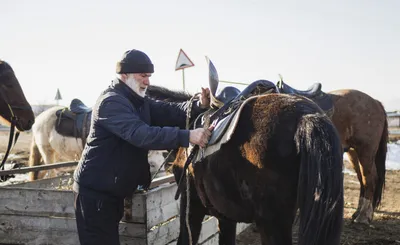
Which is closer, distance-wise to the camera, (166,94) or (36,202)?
(36,202)

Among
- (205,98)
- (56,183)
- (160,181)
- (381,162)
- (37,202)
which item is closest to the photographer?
(205,98)

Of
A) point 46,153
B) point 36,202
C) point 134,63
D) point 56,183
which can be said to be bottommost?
point 46,153

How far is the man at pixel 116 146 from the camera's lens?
249 cm

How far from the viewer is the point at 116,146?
2.67 metres

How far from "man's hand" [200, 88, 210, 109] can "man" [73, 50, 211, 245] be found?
1.75 ft

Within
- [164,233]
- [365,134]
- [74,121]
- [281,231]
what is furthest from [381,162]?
[74,121]

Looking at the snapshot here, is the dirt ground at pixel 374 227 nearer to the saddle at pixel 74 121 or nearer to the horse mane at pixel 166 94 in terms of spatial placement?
the horse mane at pixel 166 94

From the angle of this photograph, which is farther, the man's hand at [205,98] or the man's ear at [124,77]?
the man's hand at [205,98]

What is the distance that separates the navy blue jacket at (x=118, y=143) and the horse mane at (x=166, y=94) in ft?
3.22

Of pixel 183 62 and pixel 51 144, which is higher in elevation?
pixel 183 62

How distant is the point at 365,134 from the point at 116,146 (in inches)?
197

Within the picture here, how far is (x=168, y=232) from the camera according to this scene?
11.7ft

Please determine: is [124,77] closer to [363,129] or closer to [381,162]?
[363,129]

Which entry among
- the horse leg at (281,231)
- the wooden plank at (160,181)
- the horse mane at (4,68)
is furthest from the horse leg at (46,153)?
the horse leg at (281,231)
